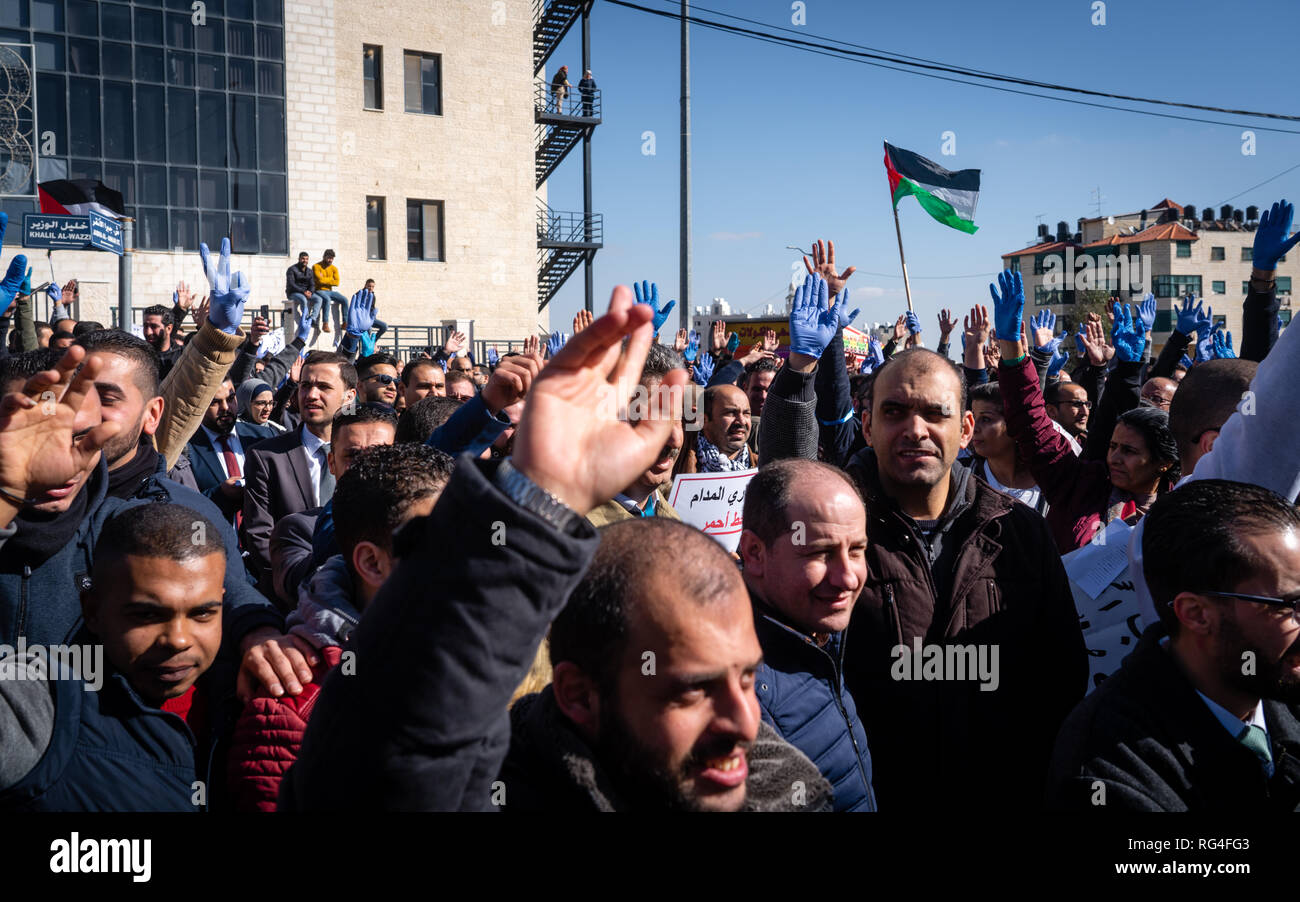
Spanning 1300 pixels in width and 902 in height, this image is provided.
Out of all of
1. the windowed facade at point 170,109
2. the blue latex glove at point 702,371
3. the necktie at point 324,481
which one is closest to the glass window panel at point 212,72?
the windowed facade at point 170,109

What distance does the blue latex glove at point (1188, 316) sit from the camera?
7.80 meters

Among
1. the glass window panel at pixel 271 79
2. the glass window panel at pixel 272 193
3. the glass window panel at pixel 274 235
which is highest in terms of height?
the glass window panel at pixel 271 79

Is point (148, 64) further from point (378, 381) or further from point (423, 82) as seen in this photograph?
point (378, 381)

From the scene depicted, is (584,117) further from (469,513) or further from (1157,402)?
(469,513)

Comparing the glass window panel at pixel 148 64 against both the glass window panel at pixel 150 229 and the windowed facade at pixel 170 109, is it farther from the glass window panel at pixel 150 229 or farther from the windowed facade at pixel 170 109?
the glass window panel at pixel 150 229

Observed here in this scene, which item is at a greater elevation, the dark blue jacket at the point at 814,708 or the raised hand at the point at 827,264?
the raised hand at the point at 827,264

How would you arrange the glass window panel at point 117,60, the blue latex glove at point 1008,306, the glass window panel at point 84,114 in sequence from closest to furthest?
the blue latex glove at point 1008,306 < the glass window panel at point 84,114 < the glass window panel at point 117,60

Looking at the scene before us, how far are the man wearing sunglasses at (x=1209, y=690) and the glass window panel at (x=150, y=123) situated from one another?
26793mm

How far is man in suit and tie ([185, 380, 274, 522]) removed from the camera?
5945 mm

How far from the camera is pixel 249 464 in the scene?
206 inches

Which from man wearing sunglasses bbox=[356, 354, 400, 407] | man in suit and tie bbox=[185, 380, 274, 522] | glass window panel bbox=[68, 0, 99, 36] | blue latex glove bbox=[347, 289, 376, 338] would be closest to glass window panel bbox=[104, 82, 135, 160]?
glass window panel bbox=[68, 0, 99, 36]

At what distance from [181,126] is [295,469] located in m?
23.3
